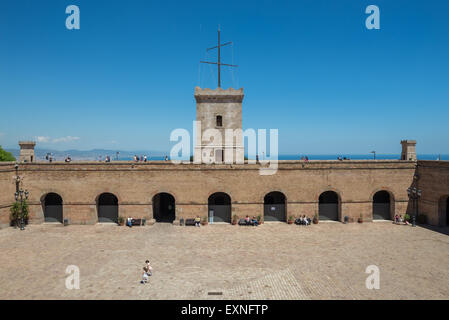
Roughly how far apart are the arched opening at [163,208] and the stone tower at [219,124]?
5379 millimetres

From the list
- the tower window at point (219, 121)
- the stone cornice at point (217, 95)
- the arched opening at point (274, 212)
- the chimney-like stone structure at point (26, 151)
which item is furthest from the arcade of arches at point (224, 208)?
Result: the stone cornice at point (217, 95)

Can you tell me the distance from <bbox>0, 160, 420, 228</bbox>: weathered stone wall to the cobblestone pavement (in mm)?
1839

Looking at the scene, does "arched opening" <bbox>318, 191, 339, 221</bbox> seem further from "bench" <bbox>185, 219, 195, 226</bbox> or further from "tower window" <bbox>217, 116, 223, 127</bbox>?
"tower window" <bbox>217, 116, 223, 127</bbox>

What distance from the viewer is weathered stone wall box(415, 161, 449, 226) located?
2144 centimetres

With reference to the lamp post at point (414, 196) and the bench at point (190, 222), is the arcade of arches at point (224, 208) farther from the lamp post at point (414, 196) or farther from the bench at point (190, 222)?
the lamp post at point (414, 196)

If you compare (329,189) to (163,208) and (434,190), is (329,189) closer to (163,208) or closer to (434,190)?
(434,190)

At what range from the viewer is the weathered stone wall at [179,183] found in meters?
23.2

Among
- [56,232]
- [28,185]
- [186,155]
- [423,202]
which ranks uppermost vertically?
[186,155]

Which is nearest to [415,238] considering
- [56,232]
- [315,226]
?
[315,226]

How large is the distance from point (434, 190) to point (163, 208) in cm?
2530

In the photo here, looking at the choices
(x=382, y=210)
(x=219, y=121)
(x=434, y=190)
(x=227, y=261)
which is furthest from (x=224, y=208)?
(x=434, y=190)

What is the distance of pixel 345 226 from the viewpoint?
22734 mm
